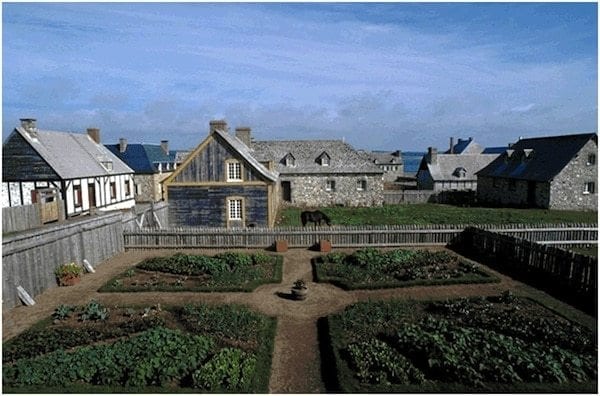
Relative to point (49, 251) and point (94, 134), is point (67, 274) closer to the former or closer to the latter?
point (49, 251)

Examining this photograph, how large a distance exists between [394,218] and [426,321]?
71.2 ft

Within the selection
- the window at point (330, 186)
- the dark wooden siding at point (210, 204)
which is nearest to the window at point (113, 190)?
the dark wooden siding at point (210, 204)

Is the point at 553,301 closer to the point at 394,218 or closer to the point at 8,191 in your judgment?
the point at 394,218

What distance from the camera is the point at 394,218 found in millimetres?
32812

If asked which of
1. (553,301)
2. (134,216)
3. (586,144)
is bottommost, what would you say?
(553,301)

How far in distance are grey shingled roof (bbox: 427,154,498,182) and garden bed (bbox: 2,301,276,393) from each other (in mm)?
42085

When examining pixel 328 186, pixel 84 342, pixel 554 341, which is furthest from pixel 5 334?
pixel 328 186

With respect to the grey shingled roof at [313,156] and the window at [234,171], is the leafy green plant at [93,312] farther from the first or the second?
the grey shingled roof at [313,156]

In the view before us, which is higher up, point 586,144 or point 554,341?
point 586,144

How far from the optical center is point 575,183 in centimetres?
3619

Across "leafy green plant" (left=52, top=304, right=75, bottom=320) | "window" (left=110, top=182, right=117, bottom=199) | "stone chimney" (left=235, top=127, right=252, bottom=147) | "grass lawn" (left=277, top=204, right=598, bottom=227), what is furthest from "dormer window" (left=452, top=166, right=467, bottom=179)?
"leafy green plant" (left=52, top=304, right=75, bottom=320)

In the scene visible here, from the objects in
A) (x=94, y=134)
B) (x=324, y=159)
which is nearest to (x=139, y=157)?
(x=94, y=134)

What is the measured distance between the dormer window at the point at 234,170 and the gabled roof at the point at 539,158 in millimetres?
27060

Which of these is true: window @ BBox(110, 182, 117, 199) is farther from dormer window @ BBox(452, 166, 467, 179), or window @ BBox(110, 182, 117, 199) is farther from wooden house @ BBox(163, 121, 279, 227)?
dormer window @ BBox(452, 166, 467, 179)
